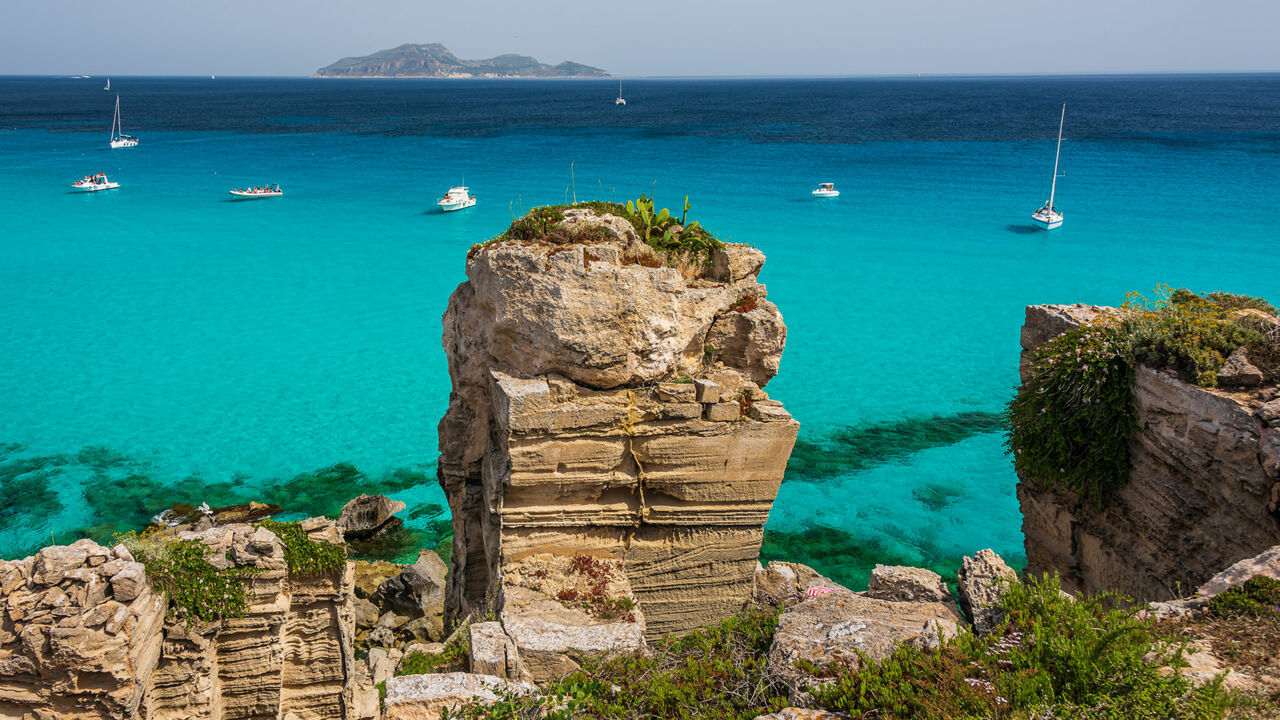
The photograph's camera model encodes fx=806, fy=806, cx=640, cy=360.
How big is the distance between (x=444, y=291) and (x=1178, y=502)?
26959 mm

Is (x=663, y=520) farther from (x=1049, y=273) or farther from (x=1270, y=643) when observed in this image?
(x=1049, y=273)

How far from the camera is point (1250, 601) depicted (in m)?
5.59

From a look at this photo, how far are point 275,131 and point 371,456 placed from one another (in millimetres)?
77402

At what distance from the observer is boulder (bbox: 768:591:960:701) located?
5.52m

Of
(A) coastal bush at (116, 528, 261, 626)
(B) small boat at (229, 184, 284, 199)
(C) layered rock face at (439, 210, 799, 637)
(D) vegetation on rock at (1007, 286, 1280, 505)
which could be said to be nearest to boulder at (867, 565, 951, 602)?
(C) layered rock face at (439, 210, 799, 637)

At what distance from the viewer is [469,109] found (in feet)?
401

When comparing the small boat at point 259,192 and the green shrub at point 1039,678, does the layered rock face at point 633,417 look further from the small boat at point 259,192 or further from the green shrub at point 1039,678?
the small boat at point 259,192

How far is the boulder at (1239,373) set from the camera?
25.1 ft

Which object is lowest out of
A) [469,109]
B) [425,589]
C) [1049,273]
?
[425,589]

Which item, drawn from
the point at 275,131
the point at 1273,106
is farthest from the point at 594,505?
the point at 1273,106

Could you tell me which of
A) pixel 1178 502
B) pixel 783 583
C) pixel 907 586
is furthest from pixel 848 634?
pixel 1178 502

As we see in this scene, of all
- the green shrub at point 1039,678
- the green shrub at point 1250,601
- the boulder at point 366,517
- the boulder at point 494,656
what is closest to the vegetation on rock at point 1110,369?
the green shrub at point 1250,601

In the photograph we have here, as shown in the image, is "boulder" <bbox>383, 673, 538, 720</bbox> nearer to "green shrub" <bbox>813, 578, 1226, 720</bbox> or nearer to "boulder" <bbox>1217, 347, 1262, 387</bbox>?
"green shrub" <bbox>813, 578, 1226, 720</bbox>

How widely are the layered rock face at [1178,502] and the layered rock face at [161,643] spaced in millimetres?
8308
